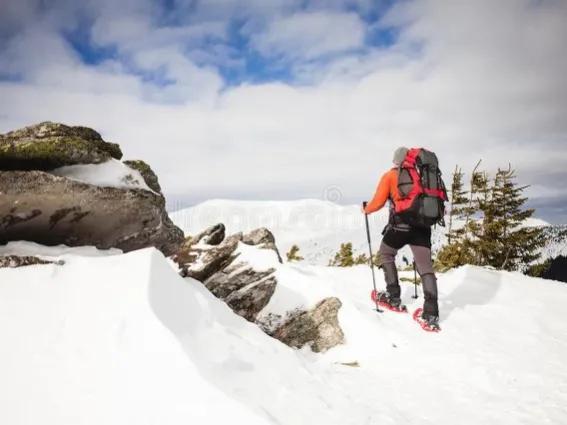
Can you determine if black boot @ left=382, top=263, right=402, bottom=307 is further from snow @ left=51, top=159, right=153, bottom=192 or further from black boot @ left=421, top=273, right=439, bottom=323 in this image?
snow @ left=51, top=159, right=153, bottom=192

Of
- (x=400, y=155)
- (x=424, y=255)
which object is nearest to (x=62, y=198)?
(x=400, y=155)

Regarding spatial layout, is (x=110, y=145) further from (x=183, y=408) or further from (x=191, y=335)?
(x=183, y=408)

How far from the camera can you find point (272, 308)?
8.16m

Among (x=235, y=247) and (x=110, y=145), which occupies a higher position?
(x=110, y=145)

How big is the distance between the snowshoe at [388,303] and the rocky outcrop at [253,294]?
1.31m

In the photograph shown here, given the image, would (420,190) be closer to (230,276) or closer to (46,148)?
(230,276)

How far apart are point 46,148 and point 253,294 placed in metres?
4.93

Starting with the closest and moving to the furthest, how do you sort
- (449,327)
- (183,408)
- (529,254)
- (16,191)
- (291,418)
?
(183,408) → (291,418) → (16,191) → (449,327) → (529,254)

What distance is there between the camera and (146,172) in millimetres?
7691

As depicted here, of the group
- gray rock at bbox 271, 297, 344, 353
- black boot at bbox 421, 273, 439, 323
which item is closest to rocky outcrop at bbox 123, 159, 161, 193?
gray rock at bbox 271, 297, 344, 353

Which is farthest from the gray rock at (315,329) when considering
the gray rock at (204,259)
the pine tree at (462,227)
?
the pine tree at (462,227)

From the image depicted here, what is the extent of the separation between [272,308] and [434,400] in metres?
4.04

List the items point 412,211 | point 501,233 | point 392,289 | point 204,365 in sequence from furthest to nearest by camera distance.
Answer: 1. point 501,233
2. point 392,289
3. point 412,211
4. point 204,365

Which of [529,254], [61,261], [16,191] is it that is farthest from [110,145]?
[529,254]
